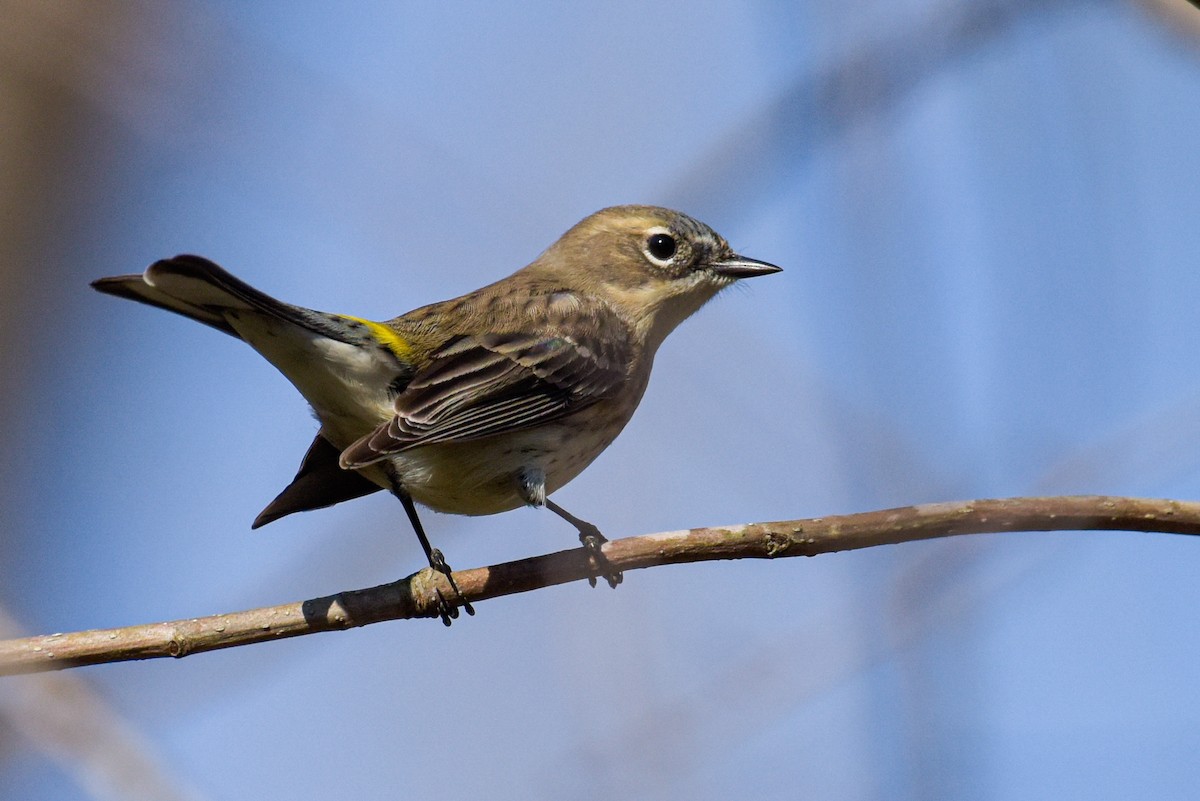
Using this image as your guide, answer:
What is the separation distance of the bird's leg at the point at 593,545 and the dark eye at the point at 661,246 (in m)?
1.70

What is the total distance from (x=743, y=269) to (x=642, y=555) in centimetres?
247

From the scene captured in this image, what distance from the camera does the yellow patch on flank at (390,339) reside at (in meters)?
4.66

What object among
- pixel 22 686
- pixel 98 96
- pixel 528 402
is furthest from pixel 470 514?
pixel 98 96

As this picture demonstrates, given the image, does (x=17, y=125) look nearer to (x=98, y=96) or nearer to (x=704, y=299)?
(x=98, y=96)

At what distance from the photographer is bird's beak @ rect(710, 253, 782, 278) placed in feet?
19.4

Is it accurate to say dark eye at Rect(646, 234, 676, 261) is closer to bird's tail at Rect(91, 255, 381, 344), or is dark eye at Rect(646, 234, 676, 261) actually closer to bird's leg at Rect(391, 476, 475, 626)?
bird's leg at Rect(391, 476, 475, 626)

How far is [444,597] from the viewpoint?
4.09m

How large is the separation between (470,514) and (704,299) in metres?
1.85

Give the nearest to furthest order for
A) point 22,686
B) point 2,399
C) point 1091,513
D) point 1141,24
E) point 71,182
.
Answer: point 1091,513, point 22,686, point 1141,24, point 2,399, point 71,182

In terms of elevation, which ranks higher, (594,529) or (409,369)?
(409,369)

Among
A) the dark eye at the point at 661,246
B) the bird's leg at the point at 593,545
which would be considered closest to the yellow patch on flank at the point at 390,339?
the bird's leg at the point at 593,545

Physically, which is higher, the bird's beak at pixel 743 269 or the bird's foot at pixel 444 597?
the bird's beak at pixel 743 269

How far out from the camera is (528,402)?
4797 millimetres

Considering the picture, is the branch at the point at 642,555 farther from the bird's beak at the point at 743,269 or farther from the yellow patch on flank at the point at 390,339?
the bird's beak at the point at 743,269
